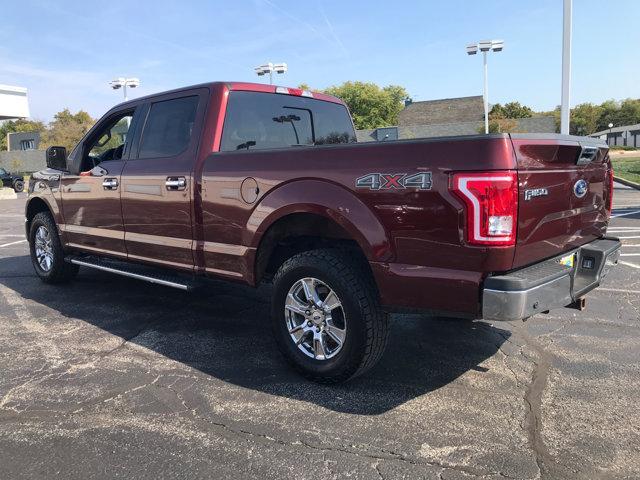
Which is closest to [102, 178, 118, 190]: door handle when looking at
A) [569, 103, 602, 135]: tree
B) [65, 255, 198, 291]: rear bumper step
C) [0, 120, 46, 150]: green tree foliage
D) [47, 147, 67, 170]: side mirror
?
[65, 255, 198, 291]: rear bumper step

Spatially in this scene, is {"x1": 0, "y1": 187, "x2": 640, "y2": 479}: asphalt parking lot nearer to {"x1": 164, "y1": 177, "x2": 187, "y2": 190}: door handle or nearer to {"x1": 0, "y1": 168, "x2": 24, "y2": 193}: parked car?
{"x1": 164, "y1": 177, "x2": 187, "y2": 190}: door handle

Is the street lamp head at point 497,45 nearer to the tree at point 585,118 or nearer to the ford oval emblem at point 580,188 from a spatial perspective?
the ford oval emblem at point 580,188

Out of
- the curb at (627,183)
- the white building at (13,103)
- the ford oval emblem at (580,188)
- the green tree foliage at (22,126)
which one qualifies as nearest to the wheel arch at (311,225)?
the ford oval emblem at (580,188)

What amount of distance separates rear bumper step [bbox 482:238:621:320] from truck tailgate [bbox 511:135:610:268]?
3.1 inches

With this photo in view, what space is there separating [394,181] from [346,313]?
2.91 ft

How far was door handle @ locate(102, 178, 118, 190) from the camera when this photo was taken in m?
4.97

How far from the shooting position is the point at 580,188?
3.44 metres

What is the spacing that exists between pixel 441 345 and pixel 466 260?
1616 mm

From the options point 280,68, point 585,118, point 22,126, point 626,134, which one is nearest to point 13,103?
point 280,68

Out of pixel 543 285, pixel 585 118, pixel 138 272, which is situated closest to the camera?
pixel 543 285

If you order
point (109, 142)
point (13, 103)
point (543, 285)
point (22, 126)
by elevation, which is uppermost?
point (22, 126)

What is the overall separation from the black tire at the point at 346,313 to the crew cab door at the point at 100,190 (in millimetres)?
2243

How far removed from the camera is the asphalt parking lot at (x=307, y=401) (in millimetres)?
2689

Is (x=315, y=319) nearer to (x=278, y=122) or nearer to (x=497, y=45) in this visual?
(x=278, y=122)
